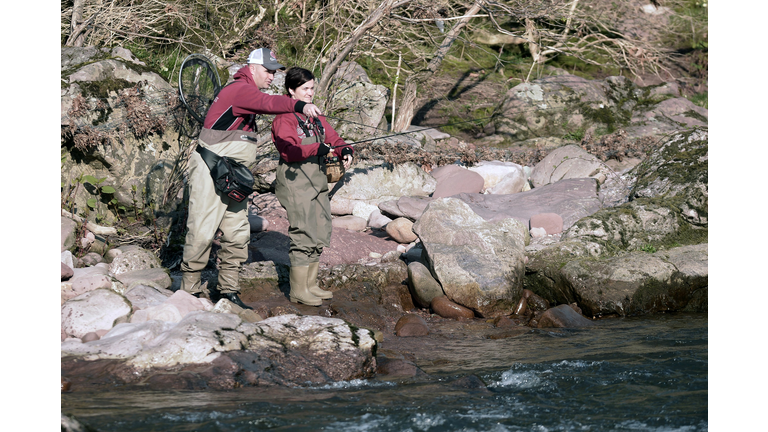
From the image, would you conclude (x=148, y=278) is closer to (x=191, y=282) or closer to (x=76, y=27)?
(x=191, y=282)

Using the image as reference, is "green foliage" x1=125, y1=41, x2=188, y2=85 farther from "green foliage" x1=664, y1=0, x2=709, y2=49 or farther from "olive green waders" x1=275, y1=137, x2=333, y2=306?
"green foliage" x1=664, y1=0, x2=709, y2=49

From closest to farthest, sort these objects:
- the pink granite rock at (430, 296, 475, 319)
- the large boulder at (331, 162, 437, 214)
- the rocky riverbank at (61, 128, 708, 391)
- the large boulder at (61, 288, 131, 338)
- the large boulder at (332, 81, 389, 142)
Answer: the rocky riverbank at (61, 128, 708, 391)
the large boulder at (61, 288, 131, 338)
the pink granite rock at (430, 296, 475, 319)
the large boulder at (331, 162, 437, 214)
the large boulder at (332, 81, 389, 142)

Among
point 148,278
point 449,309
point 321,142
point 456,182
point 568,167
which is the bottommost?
point 449,309

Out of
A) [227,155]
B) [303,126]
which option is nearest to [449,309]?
[303,126]

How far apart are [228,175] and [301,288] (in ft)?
3.81

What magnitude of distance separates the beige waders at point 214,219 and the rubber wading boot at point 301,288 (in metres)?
0.44

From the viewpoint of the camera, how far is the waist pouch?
15.2 ft

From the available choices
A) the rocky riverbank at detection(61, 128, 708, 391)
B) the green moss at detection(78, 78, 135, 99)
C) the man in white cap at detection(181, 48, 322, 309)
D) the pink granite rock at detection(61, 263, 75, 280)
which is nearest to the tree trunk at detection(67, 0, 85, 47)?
the green moss at detection(78, 78, 135, 99)

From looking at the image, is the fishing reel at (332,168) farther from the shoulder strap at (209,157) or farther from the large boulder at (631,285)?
the large boulder at (631,285)

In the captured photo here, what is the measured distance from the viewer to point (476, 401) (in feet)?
11.4

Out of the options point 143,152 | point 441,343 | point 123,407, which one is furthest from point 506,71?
point 123,407

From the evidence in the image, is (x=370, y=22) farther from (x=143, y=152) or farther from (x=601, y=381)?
(x=601, y=381)

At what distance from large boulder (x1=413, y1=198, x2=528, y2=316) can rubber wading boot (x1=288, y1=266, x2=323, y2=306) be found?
1.37m

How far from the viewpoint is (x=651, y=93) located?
1288cm
